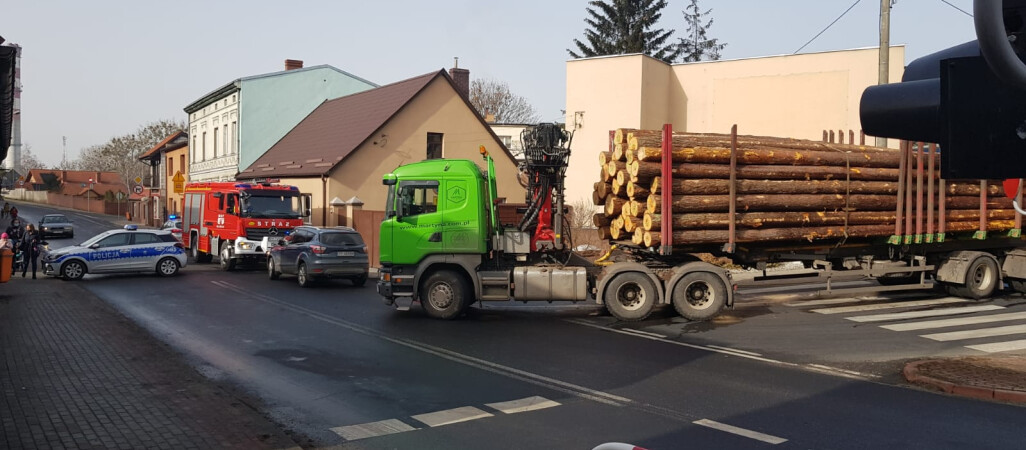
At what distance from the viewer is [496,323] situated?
48.0 feet

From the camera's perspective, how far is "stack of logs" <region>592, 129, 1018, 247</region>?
573 inches

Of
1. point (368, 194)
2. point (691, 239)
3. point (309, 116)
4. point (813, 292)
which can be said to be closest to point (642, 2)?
point (309, 116)

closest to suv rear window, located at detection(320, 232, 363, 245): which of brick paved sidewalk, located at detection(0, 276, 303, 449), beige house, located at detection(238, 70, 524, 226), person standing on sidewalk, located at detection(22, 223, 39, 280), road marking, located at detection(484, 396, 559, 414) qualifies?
brick paved sidewalk, located at detection(0, 276, 303, 449)

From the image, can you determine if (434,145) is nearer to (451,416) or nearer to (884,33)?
(884,33)

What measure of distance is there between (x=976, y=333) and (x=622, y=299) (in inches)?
230

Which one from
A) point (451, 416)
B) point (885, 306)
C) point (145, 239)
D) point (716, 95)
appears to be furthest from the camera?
point (716, 95)

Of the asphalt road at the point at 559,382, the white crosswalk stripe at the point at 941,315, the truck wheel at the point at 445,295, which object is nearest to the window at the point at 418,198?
the truck wheel at the point at 445,295

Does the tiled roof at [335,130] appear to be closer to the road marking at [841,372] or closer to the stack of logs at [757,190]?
the stack of logs at [757,190]

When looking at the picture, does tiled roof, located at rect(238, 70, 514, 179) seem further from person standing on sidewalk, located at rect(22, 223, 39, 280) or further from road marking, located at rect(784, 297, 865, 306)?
road marking, located at rect(784, 297, 865, 306)

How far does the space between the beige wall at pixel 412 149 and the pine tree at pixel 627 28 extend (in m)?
19.7

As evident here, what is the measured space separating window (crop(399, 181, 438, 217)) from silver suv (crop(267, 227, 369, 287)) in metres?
6.43

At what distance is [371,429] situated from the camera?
24.3 feet

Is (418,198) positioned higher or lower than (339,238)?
higher

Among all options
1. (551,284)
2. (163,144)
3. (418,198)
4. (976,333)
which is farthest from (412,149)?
(163,144)
